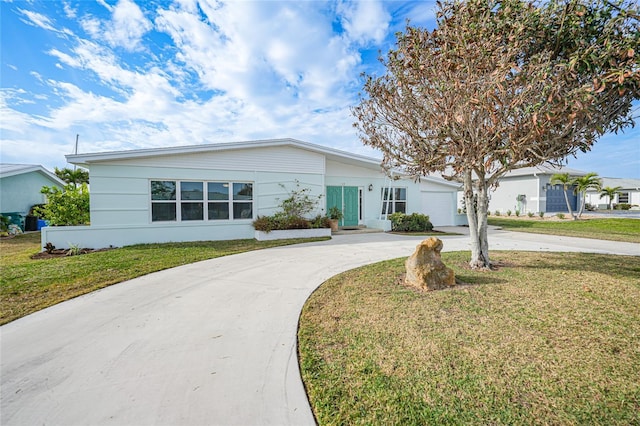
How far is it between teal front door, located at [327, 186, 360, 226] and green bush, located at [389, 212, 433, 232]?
1.93 meters

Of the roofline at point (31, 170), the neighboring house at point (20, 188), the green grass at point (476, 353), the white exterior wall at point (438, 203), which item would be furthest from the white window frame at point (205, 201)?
the roofline at point (31, 170)

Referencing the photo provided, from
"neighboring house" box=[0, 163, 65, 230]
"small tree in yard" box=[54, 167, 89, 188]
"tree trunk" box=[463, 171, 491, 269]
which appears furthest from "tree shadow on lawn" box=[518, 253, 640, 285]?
"small tree in yard" box=[54, 167, 89, 188]

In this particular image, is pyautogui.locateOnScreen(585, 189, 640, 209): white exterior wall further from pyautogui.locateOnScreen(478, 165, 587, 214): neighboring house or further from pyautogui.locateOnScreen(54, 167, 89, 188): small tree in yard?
pyautogui.locateOnScreen(54, 167, 89, 188): small tree in yard

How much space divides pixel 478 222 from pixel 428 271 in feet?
6.49

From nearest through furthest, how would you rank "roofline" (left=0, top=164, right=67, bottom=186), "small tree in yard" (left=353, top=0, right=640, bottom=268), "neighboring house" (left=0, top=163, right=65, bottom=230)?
"small tree in yard" (left=353, top=0, right=640, bottom=268) → "roofline" (left=0, top=164, right=67, bottom=186) → "neighboring house" (left=0, top=163, right=65, bottom=230)

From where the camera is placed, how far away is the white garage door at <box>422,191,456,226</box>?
16.0 metres

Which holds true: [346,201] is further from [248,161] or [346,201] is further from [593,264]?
[593,264]

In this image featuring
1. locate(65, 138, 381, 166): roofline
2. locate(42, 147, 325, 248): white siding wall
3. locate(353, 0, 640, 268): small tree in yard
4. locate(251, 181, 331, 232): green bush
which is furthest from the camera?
locate(251, 181, 331, 232): green bush

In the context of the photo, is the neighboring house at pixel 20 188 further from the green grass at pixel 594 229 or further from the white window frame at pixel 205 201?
the green grass at pixel 594 229

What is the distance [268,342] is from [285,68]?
10.5m

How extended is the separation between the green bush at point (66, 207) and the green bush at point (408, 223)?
41.2ft

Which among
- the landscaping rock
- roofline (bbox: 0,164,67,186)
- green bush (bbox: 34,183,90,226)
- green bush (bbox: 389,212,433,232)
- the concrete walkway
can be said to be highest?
roofline (bbox: 0,164,67,186)

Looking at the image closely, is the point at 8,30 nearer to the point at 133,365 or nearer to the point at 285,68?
the point at 285,68

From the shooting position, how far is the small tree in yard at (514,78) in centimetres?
340
